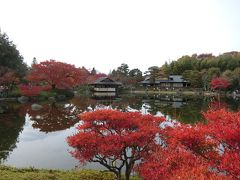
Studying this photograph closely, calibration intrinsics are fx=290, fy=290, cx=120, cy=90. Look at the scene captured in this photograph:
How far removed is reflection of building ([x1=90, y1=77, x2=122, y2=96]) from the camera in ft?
222

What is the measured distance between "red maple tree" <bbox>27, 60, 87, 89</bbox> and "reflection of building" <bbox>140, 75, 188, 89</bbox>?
31.7m

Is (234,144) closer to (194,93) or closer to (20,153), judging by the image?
(20,153)

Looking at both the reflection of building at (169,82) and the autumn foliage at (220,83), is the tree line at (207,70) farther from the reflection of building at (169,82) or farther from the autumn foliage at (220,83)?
the reflection of building at (169,82)

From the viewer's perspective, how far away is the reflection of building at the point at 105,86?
222 feet

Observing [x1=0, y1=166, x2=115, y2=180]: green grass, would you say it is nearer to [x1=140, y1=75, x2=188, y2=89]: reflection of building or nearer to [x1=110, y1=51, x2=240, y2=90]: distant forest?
[x1=110, y1=51, x2=240, y2=90]: distant forest

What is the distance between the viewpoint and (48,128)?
23.2 metres

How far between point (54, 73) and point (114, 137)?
43.8m

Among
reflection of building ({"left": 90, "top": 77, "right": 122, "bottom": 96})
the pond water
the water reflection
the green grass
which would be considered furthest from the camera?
reflection of building ({"left": 90, "top": 77, "right": 122, "bottom": 96})

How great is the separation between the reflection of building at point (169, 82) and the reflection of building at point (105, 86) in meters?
13.9

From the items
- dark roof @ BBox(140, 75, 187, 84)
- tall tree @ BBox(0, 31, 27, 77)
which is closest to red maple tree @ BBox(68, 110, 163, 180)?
tall tree @ BBox(0, 31, 27, 77)

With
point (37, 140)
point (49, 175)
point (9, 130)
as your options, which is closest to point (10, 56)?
point (9, 130)

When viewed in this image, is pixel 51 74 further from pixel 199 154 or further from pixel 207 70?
pixel 199 154

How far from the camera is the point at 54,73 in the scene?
51156 mm

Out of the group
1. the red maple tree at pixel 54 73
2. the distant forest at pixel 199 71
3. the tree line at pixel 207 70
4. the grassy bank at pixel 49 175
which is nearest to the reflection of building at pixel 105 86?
the distant forest at pixel 199 71
